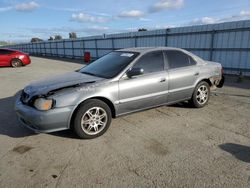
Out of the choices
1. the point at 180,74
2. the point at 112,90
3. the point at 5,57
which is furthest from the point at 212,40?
the point at 5,57

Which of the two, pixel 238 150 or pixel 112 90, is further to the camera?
pixel 112 90

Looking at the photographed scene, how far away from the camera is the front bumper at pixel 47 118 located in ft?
12.0

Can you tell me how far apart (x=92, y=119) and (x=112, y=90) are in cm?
65

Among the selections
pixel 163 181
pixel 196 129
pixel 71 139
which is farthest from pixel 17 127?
pixel 196 129

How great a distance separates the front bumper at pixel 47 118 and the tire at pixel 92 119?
184mm

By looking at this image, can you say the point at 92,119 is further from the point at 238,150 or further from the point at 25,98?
the point at 238,150

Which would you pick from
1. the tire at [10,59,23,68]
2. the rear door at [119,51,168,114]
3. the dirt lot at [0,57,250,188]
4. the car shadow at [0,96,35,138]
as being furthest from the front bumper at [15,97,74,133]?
the tire at [10,59,23,68]

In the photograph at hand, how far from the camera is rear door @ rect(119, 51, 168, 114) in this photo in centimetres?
438

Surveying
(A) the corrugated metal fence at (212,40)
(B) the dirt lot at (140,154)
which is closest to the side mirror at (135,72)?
(B) the dirt lot at (140,154)

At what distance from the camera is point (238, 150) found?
11.7 ft

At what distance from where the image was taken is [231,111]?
543 centimetres

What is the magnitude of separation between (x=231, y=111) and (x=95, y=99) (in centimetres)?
344

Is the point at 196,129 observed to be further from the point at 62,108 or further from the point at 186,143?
the point at 62,108

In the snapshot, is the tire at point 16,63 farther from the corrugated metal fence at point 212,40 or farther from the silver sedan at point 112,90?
the silver sedan at point 112,90
